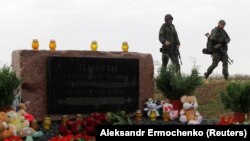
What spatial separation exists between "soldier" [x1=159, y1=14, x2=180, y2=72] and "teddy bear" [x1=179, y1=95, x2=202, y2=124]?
385 cm

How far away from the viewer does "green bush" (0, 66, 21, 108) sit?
1082 centimetres

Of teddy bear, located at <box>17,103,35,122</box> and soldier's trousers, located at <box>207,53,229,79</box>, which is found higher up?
soldier's trousers, located at <box>207,53,229,79</box>

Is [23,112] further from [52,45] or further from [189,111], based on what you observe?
[189,111]

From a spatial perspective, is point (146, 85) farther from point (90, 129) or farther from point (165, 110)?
point (90, 129)

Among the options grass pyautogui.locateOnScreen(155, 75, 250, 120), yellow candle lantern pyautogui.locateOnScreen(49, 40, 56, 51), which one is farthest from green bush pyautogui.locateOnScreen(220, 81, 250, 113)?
grass pyautogui.locateOnScreen(155, 75, 250, 120)

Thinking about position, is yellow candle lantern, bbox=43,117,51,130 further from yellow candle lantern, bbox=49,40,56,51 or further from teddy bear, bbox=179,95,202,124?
teddy bear, bbox=179,95,202,124

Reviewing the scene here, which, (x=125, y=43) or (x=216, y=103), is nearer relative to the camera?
(x=125, y=43)

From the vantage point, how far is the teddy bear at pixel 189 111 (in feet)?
40.7

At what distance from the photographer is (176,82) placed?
1284 cm

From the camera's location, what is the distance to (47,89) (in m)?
11.9

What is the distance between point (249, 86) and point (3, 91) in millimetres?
4481

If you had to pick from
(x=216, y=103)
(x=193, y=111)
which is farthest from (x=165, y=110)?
(x=216, y=103)

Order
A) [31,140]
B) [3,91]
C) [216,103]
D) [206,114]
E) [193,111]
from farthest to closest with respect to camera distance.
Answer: [216,103]
[206,114]
[193,111]
[3,91]
[31,140]

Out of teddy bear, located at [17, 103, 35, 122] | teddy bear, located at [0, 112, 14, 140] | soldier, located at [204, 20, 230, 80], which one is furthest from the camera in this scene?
soldier, located at [204, 20, 230, 80]
